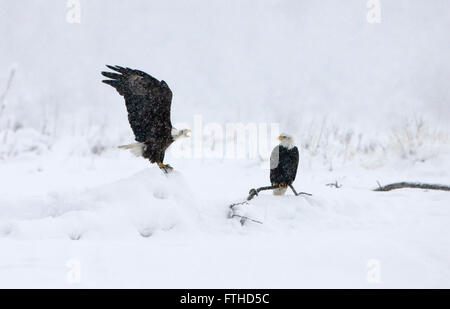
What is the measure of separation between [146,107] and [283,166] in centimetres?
125

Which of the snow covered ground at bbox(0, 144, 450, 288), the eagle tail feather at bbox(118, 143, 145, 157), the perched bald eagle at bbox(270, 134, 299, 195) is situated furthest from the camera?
the perched bald eagle at bbox(270, 134, 299, 195)

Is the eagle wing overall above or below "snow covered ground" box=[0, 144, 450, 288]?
above

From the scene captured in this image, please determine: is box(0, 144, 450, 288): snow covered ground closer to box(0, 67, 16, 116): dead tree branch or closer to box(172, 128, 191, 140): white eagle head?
box(172, 128, 191, 140): white eagle head

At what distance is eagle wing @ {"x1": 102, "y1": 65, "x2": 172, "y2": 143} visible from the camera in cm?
262

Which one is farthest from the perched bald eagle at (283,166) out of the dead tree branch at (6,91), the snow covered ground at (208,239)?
the dead tree branch at (6,91)

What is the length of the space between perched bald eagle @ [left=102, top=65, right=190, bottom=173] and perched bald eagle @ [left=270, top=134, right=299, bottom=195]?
96 centimetres

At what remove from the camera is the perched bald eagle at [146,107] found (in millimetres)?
2619

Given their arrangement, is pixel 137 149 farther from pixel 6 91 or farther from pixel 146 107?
pixel 6 91

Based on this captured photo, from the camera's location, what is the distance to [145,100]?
2.64 meters

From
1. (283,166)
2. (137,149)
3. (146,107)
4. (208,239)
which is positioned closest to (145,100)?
(146,107)

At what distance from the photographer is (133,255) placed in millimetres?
1695

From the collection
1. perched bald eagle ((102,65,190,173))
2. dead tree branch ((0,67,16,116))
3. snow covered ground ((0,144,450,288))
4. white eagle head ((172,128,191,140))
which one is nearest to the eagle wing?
perched bald eagle ((102,65,190,173))

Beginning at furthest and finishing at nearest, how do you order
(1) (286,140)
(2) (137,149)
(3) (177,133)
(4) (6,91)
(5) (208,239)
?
1. (4) (6,91)
2. (1) (286,140)
3. (3) (177,133)
4. (2) (137,149)
5. (5) (208,239)
